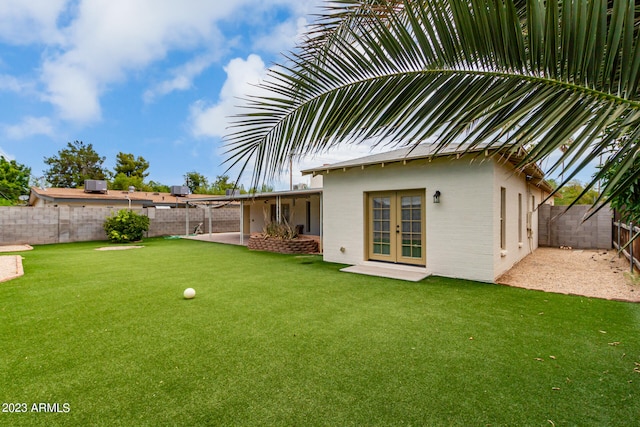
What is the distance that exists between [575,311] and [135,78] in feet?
77.7

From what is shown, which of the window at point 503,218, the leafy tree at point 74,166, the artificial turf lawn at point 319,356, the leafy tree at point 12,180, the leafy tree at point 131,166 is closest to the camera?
the artificial turf lawn at point 319,356

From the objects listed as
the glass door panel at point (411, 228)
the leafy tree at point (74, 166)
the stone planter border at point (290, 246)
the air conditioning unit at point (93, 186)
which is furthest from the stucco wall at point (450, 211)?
the leafy tree at point (74, 166)

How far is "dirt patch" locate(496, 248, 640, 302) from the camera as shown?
19.0ft

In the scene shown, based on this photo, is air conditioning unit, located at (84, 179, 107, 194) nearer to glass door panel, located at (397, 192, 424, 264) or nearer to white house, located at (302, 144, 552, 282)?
white house, located at (302, 144, 552, 282)

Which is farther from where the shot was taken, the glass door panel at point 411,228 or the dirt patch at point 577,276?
the glass door panel at point 411,228

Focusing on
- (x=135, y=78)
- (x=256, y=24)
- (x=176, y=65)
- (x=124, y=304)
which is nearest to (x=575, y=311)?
(x=124, y=304)

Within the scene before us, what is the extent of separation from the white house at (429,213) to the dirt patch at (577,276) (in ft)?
1.37

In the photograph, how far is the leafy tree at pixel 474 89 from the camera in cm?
108

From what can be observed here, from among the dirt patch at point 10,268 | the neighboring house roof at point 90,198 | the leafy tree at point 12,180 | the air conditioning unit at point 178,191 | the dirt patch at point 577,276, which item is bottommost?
the dirt patch at point 577,276

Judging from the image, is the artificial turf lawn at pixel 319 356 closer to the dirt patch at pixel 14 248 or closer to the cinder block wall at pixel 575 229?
the dirt patch at pixel 14 248

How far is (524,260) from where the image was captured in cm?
930

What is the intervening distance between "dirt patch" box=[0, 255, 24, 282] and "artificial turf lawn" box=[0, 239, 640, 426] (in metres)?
1.31

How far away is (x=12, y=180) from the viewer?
28.5 meters

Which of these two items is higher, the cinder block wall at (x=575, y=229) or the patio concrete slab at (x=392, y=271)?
the cinder block wall at (x=575, y=229)
